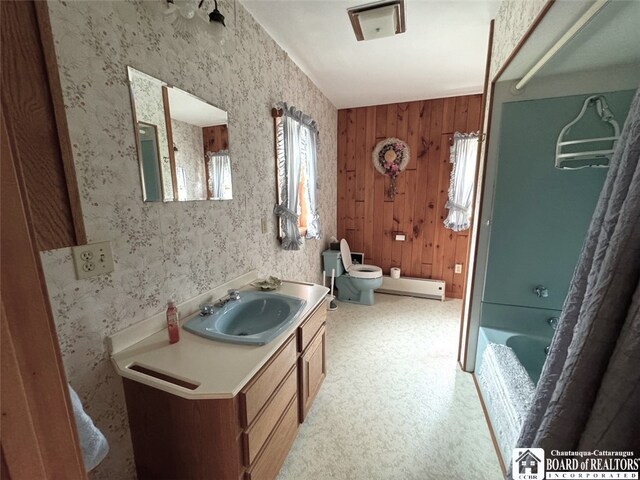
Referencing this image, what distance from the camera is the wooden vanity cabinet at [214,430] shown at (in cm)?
91

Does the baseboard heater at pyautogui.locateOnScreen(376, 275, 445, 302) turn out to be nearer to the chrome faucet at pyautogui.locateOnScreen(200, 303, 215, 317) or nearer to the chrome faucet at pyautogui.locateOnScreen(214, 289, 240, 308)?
the chrome faucet at pyautogui.locateOnScreen(214, 289, 240, 308)

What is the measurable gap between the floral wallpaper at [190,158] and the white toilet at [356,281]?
222 centimetres

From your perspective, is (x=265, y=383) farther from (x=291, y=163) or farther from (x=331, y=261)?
(x=331, y=261)

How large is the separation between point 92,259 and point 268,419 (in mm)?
929

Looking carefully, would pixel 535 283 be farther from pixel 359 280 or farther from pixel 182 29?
pixel 182 29

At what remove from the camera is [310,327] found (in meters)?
1.48

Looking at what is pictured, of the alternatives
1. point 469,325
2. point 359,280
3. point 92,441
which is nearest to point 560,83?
point 469,325

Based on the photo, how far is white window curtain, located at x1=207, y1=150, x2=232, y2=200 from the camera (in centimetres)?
144

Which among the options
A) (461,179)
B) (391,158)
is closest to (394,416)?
(461,179)

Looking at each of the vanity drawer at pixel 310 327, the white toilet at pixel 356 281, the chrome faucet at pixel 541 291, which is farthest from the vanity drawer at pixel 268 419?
the white toilet at pixel 356 281

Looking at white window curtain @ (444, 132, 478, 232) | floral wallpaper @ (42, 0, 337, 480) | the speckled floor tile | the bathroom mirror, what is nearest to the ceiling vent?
floral wallpaper @ (42, 0, 337, 480)

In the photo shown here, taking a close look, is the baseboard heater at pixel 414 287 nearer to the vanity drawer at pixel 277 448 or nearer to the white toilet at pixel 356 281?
the white toilet at pixel 356 281

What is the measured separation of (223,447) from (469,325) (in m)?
1.80

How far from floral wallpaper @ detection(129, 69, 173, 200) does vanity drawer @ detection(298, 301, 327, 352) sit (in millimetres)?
916
